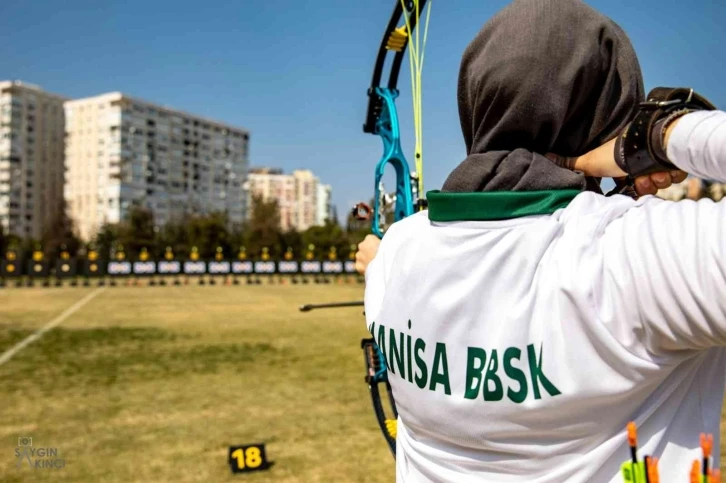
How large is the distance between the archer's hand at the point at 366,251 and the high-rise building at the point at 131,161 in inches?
2560

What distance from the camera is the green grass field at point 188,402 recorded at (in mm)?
3617

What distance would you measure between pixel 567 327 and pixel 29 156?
76.4 metres

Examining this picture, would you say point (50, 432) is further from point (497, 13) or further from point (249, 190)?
point (249, 190)

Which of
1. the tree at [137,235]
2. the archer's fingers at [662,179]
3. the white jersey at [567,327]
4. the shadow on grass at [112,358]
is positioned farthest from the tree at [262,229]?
the archer's fingers at [662,179]

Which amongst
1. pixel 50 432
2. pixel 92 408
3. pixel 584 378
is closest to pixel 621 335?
pixel 584 378

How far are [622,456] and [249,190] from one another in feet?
282

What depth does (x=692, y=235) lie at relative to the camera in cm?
62

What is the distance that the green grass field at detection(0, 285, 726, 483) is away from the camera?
11.9 feet

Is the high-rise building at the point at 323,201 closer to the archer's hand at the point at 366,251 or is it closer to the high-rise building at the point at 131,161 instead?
the high-rise building at the point at 131,161

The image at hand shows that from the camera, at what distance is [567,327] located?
2.34 ft

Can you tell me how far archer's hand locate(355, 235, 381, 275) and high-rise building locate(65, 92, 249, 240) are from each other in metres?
65.0

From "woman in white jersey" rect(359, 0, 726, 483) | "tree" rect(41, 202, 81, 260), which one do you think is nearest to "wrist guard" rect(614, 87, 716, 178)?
"woman in white jersey" rect(359, 0, 726, 483)

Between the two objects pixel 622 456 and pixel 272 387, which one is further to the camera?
pixel 272 387

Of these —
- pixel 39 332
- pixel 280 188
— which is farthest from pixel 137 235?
pixel 280 188
